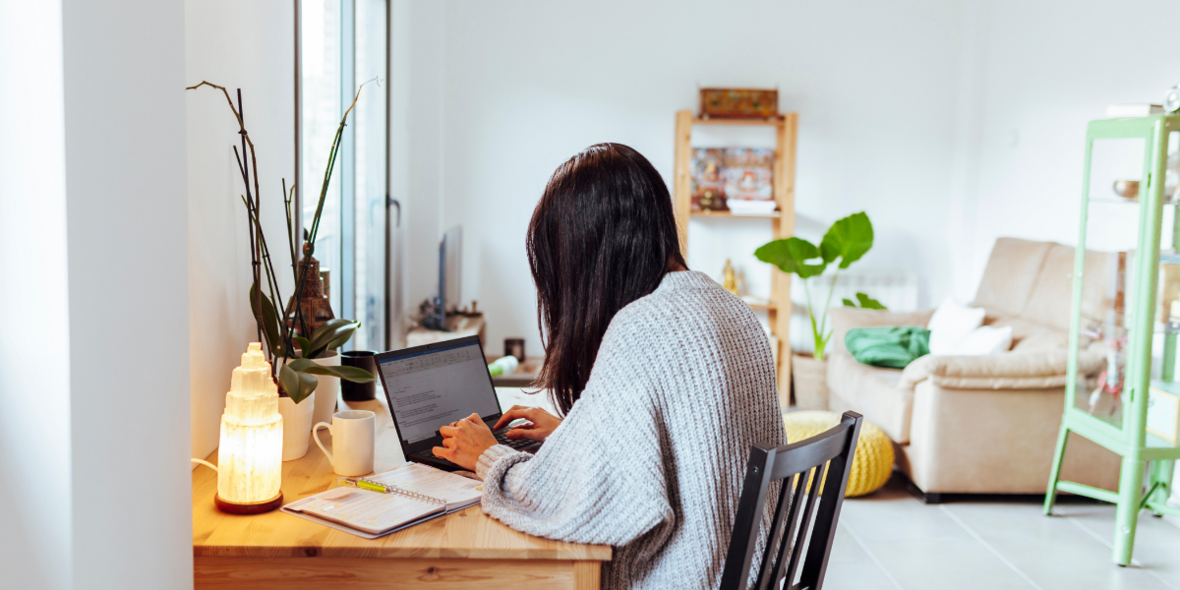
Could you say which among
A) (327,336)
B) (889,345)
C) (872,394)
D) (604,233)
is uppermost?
(604,233)

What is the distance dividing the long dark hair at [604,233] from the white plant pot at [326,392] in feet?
1.98

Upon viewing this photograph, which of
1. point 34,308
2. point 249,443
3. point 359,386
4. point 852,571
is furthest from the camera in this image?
point 852,571

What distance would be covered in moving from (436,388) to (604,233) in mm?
520

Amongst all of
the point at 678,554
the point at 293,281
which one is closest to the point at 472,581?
the point at 678,554

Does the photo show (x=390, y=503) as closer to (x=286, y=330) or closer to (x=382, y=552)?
(x=382, y=552)

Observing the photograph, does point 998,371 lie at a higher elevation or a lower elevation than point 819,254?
lower

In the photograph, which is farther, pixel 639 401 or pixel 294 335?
pixel 294 335

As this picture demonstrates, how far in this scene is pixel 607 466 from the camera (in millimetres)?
1197

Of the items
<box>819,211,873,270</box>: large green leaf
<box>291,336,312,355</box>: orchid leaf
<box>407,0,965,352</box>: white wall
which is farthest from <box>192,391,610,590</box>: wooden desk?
<box>407,0,965,352</box>: white wall

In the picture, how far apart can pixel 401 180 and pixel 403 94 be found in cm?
40

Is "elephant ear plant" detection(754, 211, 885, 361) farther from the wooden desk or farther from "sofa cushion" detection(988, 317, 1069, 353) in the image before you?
the wooden desk

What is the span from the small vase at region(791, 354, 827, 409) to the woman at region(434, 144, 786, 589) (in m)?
3.67

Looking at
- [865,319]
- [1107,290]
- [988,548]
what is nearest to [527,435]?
[988,548]

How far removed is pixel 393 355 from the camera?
5.33 ft
